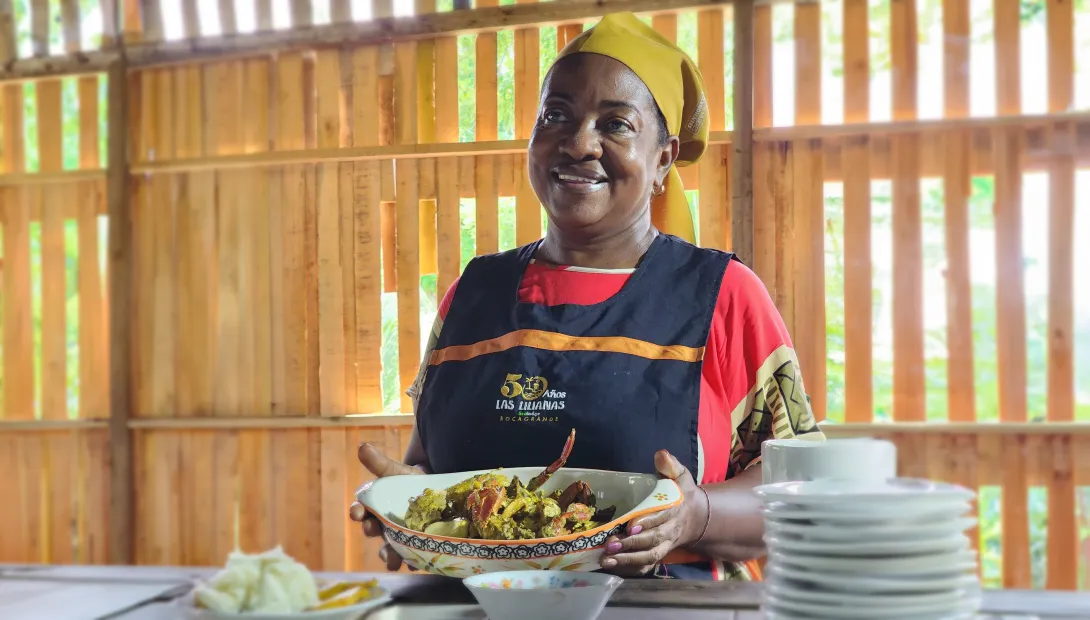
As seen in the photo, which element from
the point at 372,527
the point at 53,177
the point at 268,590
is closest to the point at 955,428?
the point at 372,527

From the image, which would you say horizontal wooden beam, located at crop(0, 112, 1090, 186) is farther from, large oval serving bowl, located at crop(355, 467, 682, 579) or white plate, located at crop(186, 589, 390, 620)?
white plate, located at crop(186, 589, 390, 620)

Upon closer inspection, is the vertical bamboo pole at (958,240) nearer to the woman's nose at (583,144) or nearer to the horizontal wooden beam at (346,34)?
the horizontal wooden beam at (346,34)

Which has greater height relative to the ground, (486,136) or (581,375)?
(486,136)

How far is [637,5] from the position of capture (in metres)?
4.19

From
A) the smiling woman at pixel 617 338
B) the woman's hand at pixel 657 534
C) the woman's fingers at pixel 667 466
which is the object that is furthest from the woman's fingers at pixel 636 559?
the smiling woman at pixel 617 338

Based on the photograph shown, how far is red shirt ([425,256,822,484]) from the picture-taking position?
5.96 ft

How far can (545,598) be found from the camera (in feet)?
3.62

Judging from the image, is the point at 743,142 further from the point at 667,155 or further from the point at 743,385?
the point at 743,385

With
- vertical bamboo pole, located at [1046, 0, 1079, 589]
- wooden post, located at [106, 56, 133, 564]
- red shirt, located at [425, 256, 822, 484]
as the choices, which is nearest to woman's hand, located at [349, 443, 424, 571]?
red shirt, located at [425, 256, 822, 484]

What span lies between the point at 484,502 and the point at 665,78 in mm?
1044

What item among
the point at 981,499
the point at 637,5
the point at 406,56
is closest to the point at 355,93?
the point at 406,56

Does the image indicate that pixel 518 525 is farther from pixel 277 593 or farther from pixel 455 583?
pixel 277 593

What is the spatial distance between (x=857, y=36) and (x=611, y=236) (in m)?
2.52

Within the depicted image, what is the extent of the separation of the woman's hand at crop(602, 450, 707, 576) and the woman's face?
2.13ft
